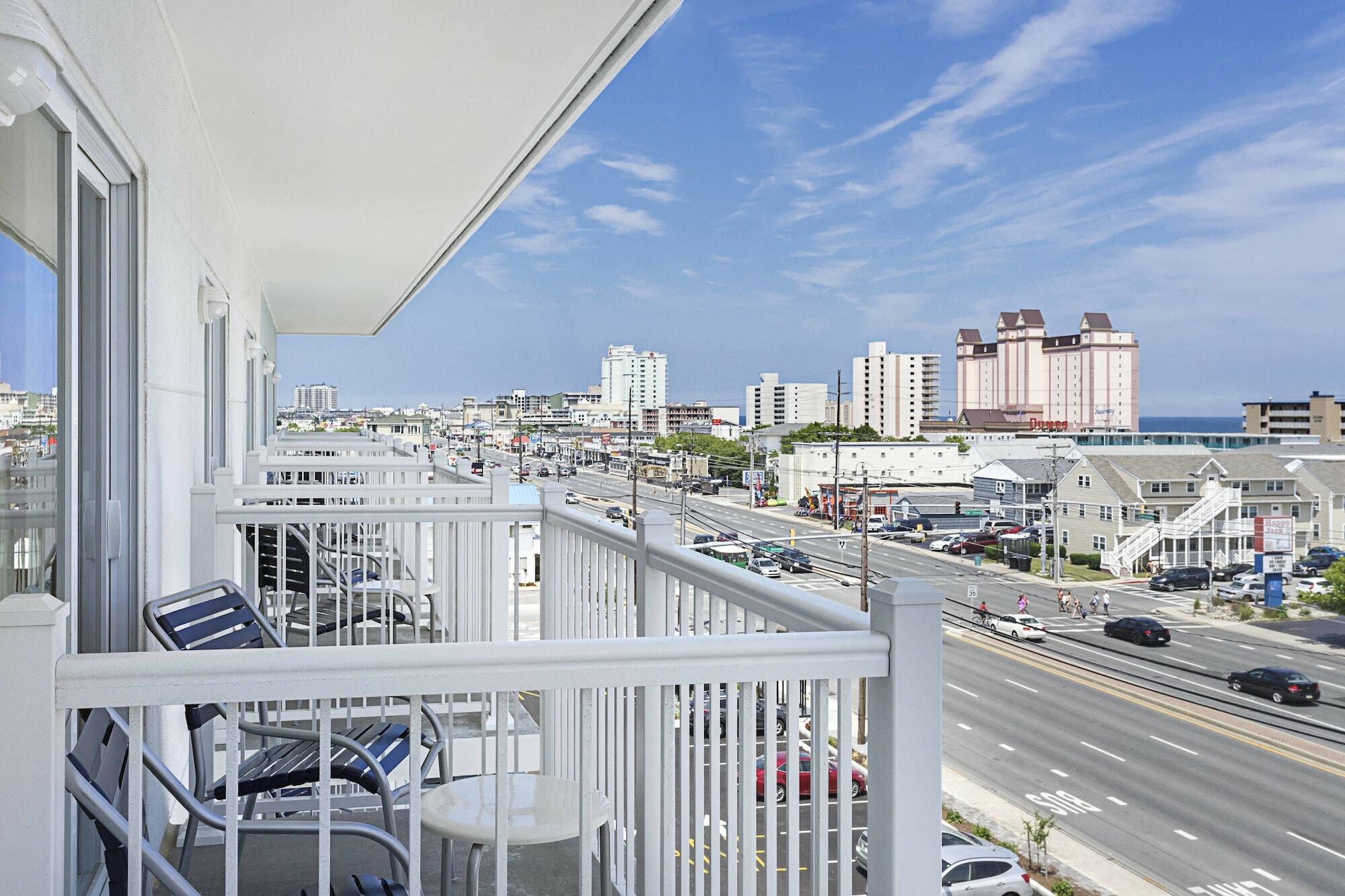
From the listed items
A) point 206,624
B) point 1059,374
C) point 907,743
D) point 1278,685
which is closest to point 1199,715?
point 1278,685

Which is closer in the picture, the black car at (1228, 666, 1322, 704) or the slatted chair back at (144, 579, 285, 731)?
the slatted chair back at (144, 579, 285, 731)

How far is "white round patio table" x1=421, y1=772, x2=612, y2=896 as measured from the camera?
1557 mm

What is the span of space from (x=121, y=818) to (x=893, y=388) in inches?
3013

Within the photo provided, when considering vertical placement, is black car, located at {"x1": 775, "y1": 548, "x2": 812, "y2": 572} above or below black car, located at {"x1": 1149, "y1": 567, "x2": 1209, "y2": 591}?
above

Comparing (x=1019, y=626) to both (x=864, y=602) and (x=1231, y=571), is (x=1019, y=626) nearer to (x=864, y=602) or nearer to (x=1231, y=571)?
(x=1231, y=571)

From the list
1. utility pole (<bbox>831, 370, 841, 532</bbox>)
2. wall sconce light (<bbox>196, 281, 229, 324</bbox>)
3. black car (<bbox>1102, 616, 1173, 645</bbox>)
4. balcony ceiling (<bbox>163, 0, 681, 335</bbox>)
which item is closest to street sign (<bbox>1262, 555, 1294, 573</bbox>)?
black car (<bbox>1102, 616, 1173, 645</bbox>)

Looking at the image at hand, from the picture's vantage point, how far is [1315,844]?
20.1 metres

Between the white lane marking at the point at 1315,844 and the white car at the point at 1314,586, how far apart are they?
22.8 ft

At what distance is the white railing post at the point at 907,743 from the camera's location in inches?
48.5

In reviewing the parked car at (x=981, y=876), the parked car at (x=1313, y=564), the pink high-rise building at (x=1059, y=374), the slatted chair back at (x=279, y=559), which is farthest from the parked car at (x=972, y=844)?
the pink high-rise building at (x=1059, y=374)

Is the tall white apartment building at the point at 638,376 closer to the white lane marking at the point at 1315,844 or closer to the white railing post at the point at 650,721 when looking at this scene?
the white lane marking at the point at 1315,844

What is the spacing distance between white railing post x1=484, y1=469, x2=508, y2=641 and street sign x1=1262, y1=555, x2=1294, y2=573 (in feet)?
92.5

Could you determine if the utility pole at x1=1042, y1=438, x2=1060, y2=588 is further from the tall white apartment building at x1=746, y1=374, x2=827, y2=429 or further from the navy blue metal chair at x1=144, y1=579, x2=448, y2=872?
the tall white apartment building at x1=746, y1=374, x2=827, y2=429

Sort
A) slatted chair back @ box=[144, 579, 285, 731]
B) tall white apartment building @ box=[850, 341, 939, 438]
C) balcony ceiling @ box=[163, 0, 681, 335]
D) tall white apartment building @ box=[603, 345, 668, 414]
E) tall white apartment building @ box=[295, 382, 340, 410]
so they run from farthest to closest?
tall white apartment building @ box=[850, 341, 939, 438], tall white apartment building @ box=[603, 345, 668, 414], tall white apartment building @ box=[295, 382, 340, 410], balcony ceiling @ box=[163, 0, 681, 335], slatted chair back @ box=[144, 579, 285, 731]
